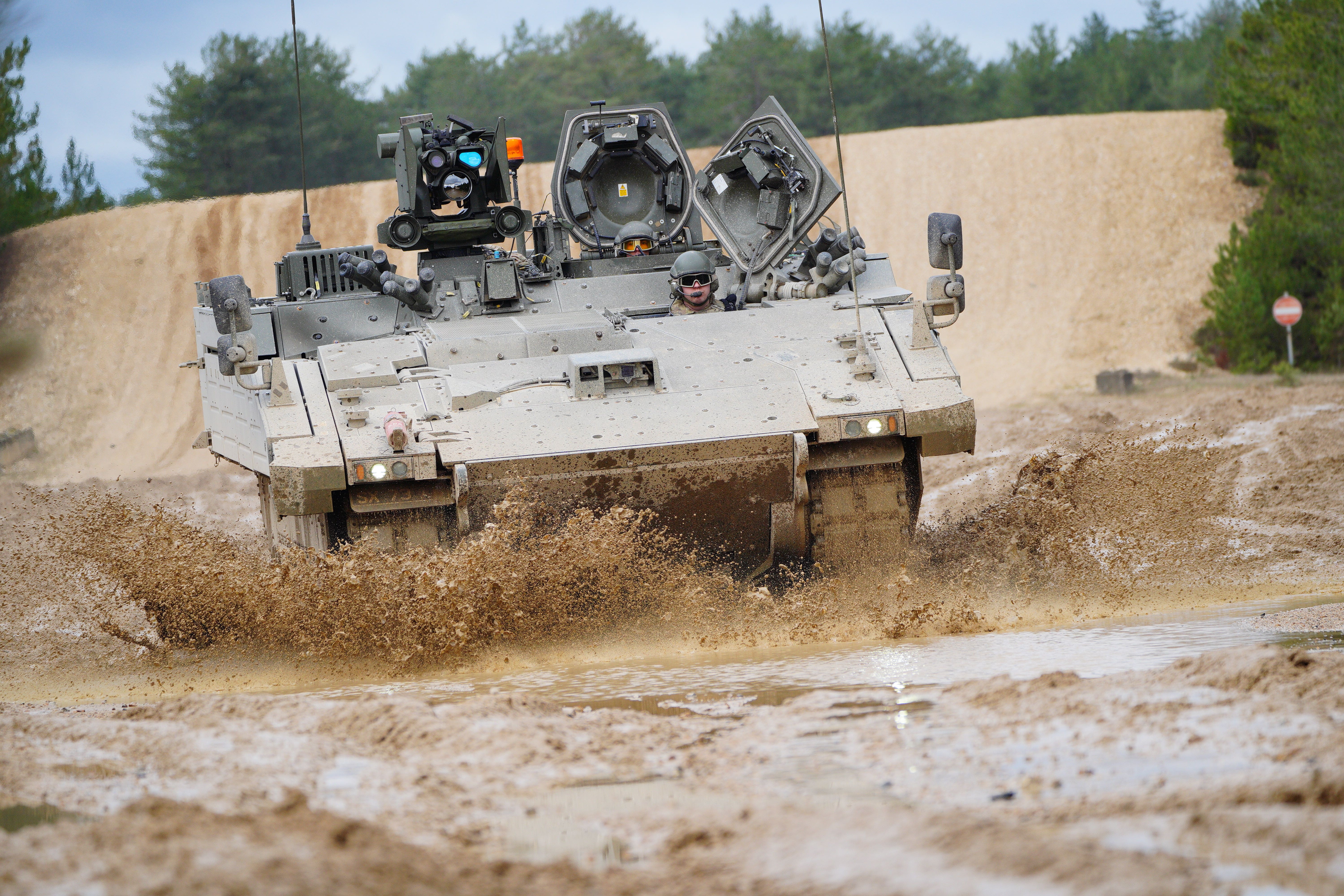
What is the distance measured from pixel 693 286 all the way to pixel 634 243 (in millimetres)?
1144

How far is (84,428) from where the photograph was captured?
87.7ft

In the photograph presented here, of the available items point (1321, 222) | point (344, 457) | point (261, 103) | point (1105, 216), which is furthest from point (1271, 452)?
point (261, 103)

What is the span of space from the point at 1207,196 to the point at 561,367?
24.9 meters

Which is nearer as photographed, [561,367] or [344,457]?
[344,457]

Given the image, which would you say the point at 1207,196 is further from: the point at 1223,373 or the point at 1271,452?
the point at 1271,452

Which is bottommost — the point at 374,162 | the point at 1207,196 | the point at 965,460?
the point at 965,460

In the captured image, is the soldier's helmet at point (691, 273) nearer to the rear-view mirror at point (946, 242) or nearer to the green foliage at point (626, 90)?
the rear-view mirror at point (946, 242)

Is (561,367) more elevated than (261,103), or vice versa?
(261,103)

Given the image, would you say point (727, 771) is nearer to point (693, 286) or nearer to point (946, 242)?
point (946, 242)

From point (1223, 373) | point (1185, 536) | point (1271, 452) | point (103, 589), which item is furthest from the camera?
point (1223, 373)

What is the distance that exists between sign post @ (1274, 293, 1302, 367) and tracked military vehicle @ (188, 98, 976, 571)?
1191 centimetres

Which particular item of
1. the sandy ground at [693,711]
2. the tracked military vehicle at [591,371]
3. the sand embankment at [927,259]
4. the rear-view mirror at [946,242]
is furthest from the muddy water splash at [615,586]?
the sand embankment at [927,259]

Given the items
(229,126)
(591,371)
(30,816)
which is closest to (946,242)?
(591,371)

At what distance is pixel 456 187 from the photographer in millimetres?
10406
